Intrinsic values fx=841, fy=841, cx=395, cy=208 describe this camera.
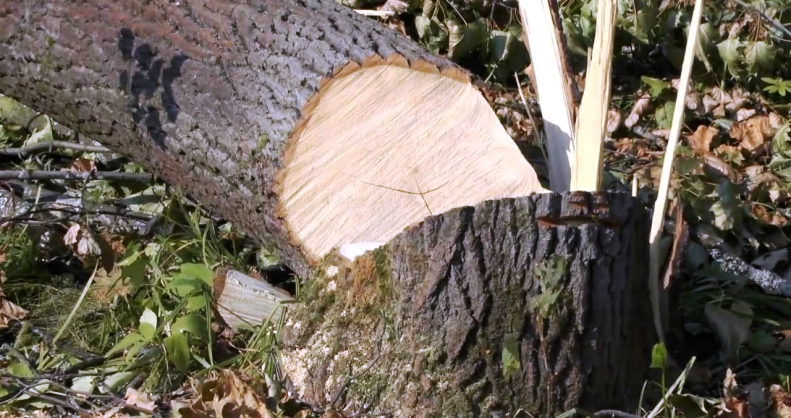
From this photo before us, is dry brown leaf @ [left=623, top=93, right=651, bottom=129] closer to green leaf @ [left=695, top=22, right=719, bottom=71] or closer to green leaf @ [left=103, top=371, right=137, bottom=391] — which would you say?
green leaf @ [left=695, top=22, right=719, bottom=71]

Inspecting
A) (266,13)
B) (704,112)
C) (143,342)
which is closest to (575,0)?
(704,112)

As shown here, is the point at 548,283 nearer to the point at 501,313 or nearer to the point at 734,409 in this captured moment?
the point at 501,313

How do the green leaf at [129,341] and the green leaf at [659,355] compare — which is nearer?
the green leaf at [659,355]

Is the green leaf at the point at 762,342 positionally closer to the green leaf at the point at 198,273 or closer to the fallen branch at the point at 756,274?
the fallen branch at the point at 756,274

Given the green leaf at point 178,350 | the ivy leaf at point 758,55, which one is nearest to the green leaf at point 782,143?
the ivy leaf at point 758,55

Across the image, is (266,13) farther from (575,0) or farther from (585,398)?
(575,0)

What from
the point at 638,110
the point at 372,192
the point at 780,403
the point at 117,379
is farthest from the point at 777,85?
the point at 117,379

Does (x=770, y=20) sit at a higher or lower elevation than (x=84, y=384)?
higher
